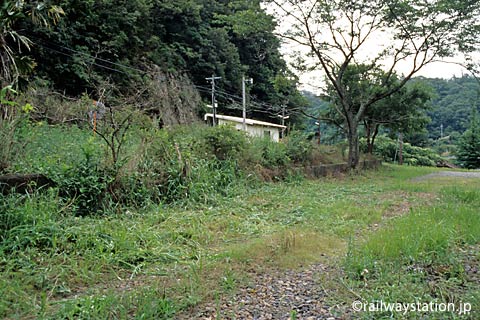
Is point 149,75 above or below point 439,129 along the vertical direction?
above

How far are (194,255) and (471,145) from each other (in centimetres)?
2542

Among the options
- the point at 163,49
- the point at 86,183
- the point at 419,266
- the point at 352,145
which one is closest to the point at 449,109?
the point at 352,145

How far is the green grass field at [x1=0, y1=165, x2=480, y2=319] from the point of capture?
220 centimetres

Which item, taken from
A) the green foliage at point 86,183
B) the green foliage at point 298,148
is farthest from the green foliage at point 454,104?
the green foliage at point 86,183

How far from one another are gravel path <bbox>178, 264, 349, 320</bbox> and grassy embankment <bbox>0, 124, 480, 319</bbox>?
11 cm

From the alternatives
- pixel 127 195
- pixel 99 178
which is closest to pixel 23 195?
pixel 99 178

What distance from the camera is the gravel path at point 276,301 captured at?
2111mm

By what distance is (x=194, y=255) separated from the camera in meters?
3.08

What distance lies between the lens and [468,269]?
2625 millimetres

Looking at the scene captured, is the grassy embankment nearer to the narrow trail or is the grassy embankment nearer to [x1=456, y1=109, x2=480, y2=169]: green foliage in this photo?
the narrow trail

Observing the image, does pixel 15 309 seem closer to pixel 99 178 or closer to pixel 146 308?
pixel 146 308

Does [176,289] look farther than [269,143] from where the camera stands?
No

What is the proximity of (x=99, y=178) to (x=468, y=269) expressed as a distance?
3889 millimetres

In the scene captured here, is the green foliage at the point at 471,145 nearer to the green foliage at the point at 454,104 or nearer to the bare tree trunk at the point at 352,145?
the green foliage at the point at 454,104
